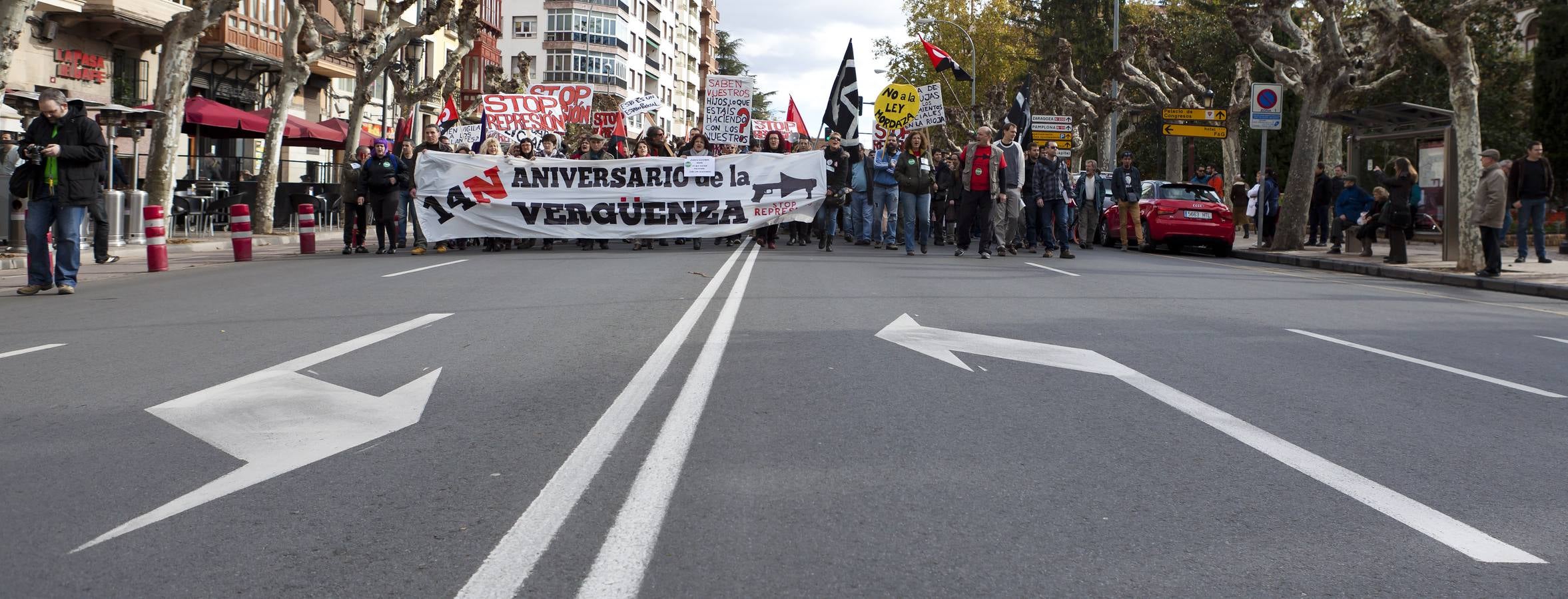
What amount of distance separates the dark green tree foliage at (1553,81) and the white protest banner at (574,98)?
25845 mm

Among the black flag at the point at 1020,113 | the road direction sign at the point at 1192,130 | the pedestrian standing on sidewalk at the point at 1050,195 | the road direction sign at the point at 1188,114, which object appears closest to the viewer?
the pedestrian standing on sidewalk at the point at 1050,195

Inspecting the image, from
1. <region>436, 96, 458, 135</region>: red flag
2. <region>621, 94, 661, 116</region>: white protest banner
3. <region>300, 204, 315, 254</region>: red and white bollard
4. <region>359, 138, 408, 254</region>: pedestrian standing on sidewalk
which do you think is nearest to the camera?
<region>359, 138, 408, 254</region>: pedestrian standing on sidewalk

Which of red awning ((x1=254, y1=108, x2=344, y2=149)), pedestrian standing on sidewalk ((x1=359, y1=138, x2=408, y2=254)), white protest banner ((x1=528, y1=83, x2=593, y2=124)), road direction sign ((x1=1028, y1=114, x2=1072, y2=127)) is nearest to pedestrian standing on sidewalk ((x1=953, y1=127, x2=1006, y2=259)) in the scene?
pedestrian standing on sidewalk ((x1=359, y1=138, x2=408, y2=254))

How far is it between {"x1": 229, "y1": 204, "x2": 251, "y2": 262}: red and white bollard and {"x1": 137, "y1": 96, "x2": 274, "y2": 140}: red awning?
8.94 metres

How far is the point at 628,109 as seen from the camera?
109ft

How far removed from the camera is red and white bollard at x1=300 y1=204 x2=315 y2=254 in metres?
20.0

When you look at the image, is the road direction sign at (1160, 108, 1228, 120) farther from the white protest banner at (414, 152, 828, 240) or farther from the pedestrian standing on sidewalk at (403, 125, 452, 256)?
the pedestrian standing on sidewalk at (403, 125, 452, 256)

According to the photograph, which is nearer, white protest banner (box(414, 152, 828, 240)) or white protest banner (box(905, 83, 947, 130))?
white protest banner (box(414, 152, 828, 240))

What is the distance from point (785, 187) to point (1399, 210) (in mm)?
9263

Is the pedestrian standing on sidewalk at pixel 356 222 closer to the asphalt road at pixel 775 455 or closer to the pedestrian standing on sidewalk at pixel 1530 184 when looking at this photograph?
the asphalt road at pixel 775 455

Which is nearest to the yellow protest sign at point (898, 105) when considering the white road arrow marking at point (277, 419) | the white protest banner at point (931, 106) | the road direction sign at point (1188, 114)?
the white protest banner at point (931, 106)

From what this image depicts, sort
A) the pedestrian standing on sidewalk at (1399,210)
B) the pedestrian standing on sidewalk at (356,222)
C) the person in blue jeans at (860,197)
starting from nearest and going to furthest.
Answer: the pedestrian standing on sidewalk at (356,222)
the pedestrian standing on sidewalk at (1399,210)
the person in blue jeans at (860,197)

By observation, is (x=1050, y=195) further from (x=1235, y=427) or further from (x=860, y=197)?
(x=1235, y=427)

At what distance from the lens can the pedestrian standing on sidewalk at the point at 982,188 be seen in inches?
738
